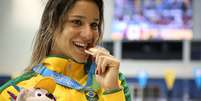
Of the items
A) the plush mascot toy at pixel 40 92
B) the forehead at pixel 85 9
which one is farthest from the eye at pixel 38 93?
the forehead at pixel 85 9

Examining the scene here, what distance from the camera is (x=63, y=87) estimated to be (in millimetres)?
1011

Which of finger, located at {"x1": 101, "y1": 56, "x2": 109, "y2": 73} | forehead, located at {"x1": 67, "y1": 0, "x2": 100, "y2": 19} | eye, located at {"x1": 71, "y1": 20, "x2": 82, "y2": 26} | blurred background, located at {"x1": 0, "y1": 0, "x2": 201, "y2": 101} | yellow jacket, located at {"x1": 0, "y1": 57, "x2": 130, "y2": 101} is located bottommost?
blurred background, located at {"x1": 0, "y1": 0, "x2": 201, "y2": 101}

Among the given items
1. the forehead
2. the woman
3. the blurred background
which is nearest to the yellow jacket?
the woman

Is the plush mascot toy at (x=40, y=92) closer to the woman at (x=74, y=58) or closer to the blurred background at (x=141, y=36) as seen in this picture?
the woman at (x=74, y=58)

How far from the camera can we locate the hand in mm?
970

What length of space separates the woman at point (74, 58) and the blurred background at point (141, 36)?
784cm

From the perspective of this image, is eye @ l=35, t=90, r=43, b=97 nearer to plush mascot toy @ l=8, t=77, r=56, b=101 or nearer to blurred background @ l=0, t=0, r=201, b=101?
plush mascot toy @ l=8, t=77, r=56, b=101

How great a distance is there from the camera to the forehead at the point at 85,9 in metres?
1.01

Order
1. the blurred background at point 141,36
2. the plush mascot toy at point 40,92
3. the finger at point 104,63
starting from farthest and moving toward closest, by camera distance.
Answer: the blurred background at point 141,36 → the finger at point 104,63 → the plush mascot toy at point 40,92

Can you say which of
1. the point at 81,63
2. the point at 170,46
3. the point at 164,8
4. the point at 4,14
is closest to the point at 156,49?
the point at 170,46

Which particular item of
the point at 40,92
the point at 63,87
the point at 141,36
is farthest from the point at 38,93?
the point at 141,36

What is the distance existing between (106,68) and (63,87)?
4.1 inches

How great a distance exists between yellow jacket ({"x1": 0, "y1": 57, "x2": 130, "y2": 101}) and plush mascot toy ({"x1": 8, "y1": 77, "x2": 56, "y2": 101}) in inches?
3.0

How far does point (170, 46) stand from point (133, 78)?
1017 mm
